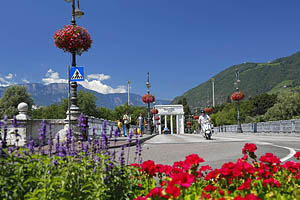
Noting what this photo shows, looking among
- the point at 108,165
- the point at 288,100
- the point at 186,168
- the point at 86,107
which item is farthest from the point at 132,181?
the point at 86,107

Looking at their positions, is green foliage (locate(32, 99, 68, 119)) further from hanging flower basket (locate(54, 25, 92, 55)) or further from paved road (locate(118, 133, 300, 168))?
paved road (locate(118, 133, 300, 168))

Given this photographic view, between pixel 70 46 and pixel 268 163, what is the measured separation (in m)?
11.4

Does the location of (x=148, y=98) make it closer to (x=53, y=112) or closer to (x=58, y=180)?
(x=58, y=180)

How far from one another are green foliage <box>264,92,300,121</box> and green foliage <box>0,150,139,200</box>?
6229 cm

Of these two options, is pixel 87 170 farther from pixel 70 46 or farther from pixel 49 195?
pixel 70 46

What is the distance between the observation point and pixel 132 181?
11.4 ft

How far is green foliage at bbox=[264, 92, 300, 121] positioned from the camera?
58844 mm

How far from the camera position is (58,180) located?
9.24ft

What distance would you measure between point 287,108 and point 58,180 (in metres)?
63.7

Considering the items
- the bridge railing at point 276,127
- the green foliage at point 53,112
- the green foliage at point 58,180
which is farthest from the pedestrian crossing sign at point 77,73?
the green foliage at point 53,112

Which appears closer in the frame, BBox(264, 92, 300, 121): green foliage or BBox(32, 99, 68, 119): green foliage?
BBox(264, 92, 300, 121): green foliage

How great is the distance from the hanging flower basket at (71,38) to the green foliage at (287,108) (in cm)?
5524

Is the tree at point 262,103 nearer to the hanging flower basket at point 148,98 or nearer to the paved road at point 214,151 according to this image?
the hanging flower basket at point 148,98

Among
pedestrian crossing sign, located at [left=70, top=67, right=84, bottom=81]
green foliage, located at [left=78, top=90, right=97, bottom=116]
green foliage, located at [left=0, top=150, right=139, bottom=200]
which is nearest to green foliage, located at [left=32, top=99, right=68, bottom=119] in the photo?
green foliage, located at [left=78, top=90, right=97, bottom=116]
